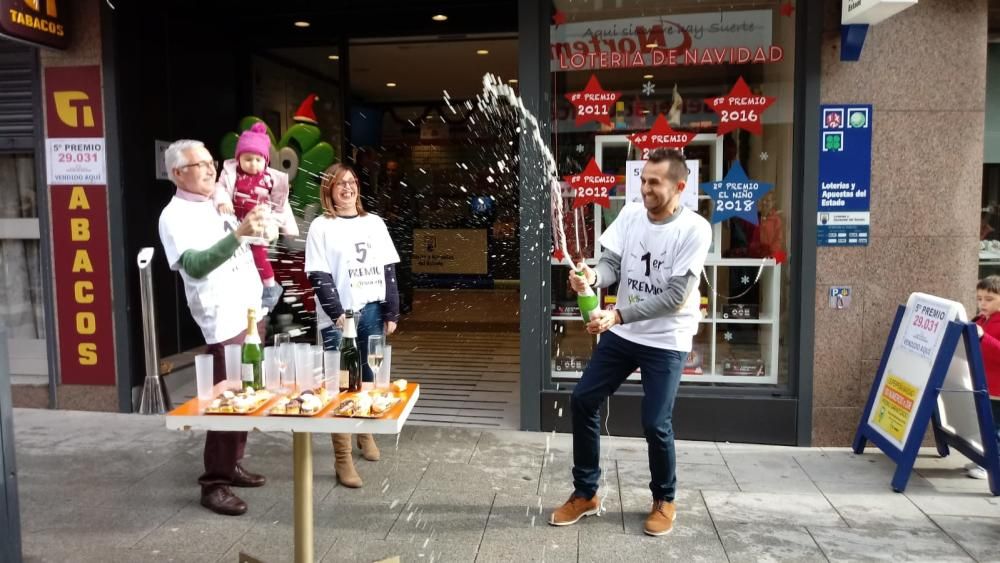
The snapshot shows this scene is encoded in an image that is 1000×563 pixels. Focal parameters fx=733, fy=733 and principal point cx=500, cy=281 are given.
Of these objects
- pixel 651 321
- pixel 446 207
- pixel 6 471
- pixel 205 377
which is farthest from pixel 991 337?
pixel 446 207

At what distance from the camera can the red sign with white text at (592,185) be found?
5.25m

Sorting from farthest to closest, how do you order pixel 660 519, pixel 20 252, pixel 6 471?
pixel 20 252 < pixel 660 519 < pixel 6 471

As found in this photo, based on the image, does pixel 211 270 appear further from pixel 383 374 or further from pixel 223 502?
pixel 223 502

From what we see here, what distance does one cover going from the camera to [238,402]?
284cm

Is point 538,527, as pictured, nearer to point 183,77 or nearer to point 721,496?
point 721,496

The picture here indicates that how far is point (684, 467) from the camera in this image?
4520mm

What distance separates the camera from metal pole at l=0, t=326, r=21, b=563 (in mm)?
2955

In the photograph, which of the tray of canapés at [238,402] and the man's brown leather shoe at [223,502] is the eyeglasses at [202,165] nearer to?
the tray of canapés at [238,402]

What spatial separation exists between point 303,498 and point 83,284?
12.1 feet

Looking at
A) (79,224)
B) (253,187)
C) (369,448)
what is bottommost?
(369,448)

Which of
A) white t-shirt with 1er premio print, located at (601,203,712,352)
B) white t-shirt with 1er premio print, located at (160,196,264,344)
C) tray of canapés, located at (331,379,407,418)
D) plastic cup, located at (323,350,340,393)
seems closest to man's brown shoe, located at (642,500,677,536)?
white t-shirt with 1er premio print, located at (601,203,712,352)

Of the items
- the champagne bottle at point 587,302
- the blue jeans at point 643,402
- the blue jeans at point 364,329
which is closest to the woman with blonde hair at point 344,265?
the blue jeans at point 364,329

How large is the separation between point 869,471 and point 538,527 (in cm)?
222

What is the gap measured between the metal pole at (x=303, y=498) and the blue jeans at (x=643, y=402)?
138 cm
